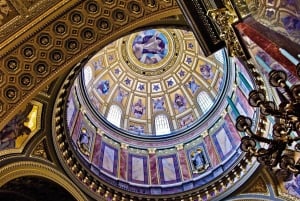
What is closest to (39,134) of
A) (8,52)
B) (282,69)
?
(8,52)

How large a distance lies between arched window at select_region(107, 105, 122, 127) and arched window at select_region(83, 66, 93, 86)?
61.9 inches

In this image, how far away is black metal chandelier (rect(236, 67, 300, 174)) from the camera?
5.51 m

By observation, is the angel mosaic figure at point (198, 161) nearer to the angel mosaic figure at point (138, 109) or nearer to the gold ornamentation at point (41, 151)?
the angel mosaic figure at point (138, 109)

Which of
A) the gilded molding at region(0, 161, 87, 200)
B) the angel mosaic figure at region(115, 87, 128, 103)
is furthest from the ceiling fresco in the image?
the angel mosaic figure at region(115, 87, 128, 103)

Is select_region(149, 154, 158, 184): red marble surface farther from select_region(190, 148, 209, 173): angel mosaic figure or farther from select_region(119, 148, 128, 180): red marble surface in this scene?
select_region(190, 148, 209, 173): angel mosaic figure

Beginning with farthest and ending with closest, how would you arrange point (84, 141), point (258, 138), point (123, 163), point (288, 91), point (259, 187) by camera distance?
point (123, 163) → point (84, 141) → point (259, 187) → point (258, 138) → point (288, 91)

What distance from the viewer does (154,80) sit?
19.0m

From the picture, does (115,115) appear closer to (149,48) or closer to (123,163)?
(123,163)

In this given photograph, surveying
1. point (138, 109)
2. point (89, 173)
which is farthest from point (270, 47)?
point (138, 109)

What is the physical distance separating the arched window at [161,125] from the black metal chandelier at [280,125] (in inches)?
383

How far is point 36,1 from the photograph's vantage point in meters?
8.48

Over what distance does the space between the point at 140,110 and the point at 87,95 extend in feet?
11.6

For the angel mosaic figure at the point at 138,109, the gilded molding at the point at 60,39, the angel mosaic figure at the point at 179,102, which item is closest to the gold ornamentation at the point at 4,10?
the gilded molding at the point at 60,39

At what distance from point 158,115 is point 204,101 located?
2260 millimetres
